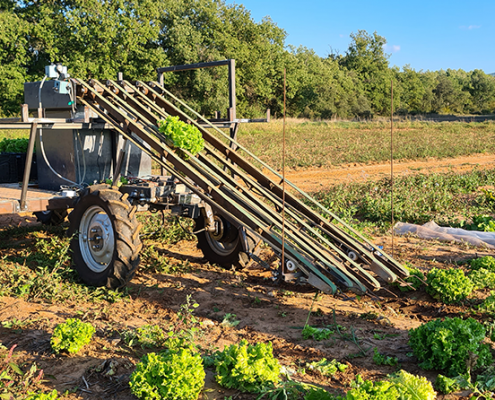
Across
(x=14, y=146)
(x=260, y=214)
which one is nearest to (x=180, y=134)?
(x=260, y=214)

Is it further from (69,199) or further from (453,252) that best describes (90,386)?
(453,252)

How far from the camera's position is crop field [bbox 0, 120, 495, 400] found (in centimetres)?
334

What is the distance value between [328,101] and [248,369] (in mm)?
55615

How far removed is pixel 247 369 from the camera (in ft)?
10.7

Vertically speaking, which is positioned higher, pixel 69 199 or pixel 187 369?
pixel 69 199

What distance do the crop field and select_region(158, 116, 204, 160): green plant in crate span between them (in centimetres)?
121

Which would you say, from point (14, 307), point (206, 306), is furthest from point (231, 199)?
point (14, 307)

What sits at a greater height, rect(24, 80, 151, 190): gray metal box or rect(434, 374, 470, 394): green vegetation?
rect(24, 80, 151, 190): gray metal box

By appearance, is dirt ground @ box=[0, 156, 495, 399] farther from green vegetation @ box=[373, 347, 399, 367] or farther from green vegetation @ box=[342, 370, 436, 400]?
green vegetation @ box=[342, 370, 436, 400]

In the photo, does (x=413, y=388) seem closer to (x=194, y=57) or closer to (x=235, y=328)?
(x=235, y=328)

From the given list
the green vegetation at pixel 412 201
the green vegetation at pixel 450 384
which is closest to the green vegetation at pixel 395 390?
the green vegetation at pixel 450 384

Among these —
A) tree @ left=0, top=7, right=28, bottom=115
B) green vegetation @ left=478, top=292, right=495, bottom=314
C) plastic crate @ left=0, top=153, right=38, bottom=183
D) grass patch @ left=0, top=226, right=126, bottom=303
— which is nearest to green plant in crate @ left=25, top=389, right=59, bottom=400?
grass patch @ left=0, top=226, right=126, bottom=303

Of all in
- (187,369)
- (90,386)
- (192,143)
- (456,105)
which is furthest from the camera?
(456,105)

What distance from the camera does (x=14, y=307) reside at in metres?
4.95
